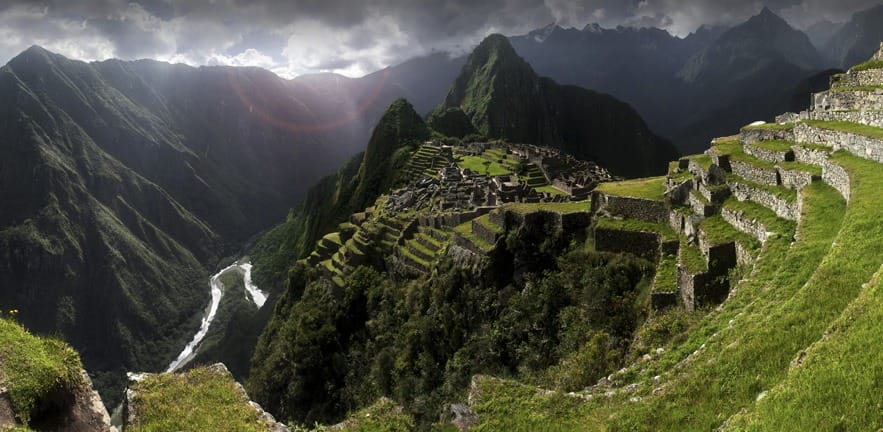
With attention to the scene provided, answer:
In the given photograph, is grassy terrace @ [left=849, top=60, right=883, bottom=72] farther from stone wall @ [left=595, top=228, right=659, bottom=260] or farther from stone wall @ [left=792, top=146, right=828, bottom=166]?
stone wall @ [left=595, top=228, right=659, bottom=260]

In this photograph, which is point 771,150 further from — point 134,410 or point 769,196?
point 134,410

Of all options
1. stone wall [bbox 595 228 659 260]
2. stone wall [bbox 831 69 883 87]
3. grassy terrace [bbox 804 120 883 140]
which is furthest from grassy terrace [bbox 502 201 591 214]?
stone wall [bbox 831 69 883 87]

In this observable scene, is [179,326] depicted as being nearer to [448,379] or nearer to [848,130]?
[448,379]

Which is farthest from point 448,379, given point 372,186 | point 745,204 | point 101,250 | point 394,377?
point 101,250

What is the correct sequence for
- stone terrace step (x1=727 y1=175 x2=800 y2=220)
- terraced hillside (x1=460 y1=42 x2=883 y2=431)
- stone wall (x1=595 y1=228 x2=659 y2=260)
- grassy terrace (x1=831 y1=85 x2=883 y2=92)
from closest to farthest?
terraced hillside (x1=460 y1=42 x2=883 y2=431) < stone terrace step (x1=727 y1=175 x2=800 y2=220) < grassy terrace (x1=831 y1=85 x2=883 y2=92) < stone wall (x1=595 y1=228 x2=659 y2=260)

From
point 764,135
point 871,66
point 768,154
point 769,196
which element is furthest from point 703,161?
point 769,196
